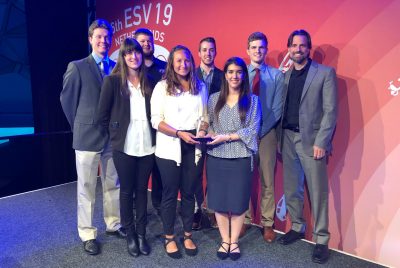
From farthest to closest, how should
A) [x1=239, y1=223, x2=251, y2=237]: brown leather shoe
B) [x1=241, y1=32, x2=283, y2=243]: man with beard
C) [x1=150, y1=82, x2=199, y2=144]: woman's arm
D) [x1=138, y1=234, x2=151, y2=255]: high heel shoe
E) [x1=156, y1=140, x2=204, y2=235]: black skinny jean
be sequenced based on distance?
[x1=239, y1=223, x2=251, y2=237]: brown leather shoe < [x1=241, y1=32, x2=283, y2=243]: man with beard < [x1=138, y1=234, x2=151, y2=255]: high heel shoe < [x1=156, y1=140, x2=204, y2=235]: black skinny jean < [x1=150, y1=82, x2=199, y2=144]: woman's arm

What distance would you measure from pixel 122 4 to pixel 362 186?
11.8 feet

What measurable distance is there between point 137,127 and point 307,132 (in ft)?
4.32

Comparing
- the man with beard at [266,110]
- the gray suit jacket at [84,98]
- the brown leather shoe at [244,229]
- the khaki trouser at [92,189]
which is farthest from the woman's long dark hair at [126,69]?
the brown leather shoe at [244,229]

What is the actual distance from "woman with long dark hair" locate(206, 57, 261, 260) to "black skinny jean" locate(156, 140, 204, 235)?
15cm

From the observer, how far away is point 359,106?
107 inches

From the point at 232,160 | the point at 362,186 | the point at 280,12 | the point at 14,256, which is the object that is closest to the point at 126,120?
the point at 232,160

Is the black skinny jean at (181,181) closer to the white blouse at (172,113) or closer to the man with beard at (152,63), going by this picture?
the white blouse at (172,113)

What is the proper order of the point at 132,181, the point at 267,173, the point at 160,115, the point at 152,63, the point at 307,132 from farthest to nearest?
1. the point at 152,63
2. the point at 267,173
3. the point at 307,132
4. the point at 132,181
5. the point at 160,115

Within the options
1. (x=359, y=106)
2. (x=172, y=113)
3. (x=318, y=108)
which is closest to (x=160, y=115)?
(x=172, y=113)

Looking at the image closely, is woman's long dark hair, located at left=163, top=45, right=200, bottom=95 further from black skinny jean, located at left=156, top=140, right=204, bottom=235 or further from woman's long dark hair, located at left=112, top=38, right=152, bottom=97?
black skinny jean, located at left=156, top=140, right=204, bottom=235

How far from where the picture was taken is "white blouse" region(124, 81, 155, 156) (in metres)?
2.49

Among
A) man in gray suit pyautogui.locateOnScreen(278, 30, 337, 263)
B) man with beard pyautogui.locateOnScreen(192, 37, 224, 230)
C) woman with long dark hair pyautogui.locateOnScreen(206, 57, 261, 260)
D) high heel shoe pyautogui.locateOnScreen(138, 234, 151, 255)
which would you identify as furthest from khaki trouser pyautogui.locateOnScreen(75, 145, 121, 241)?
man in gray suit pyautogui.locateOnScreen(278, 30, 337, 263)

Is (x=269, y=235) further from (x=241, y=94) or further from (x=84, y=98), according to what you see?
(x=84, y=98)

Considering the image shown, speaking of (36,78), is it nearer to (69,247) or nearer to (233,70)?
(69,247)
